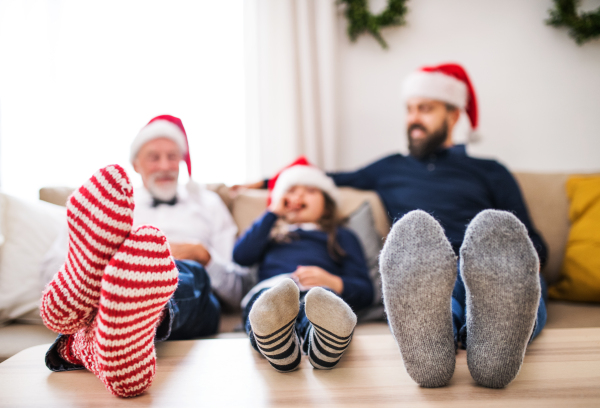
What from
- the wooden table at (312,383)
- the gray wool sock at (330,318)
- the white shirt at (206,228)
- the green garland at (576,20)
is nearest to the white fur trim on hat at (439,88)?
the green garland at (576,20)

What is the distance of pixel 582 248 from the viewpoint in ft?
4.17

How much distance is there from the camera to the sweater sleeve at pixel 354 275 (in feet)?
3.60

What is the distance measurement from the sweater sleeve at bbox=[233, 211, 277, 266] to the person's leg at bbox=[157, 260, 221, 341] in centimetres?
22

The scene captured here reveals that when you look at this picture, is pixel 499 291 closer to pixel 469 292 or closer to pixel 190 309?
pixel 469 292

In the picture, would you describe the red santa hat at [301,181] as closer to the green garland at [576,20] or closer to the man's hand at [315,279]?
the man's hand at [315,279]

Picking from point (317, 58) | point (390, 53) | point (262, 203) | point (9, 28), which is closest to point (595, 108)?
point (390, 53)

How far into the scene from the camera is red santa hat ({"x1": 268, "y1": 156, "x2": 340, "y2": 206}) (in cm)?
139

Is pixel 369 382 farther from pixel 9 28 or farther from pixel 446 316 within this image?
pixel 9 28

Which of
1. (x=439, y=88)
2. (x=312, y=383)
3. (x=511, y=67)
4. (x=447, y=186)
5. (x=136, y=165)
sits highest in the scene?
(x=511, y=67)

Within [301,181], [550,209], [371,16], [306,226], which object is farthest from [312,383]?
[371,16]

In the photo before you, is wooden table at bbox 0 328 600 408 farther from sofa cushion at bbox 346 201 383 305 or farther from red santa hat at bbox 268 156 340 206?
red santa hat at bbox 268 156 340 206

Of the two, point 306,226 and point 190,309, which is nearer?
point 190,309

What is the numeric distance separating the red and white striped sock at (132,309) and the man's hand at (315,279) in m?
0.46

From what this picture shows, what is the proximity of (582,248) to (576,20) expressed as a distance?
1.14 meters
